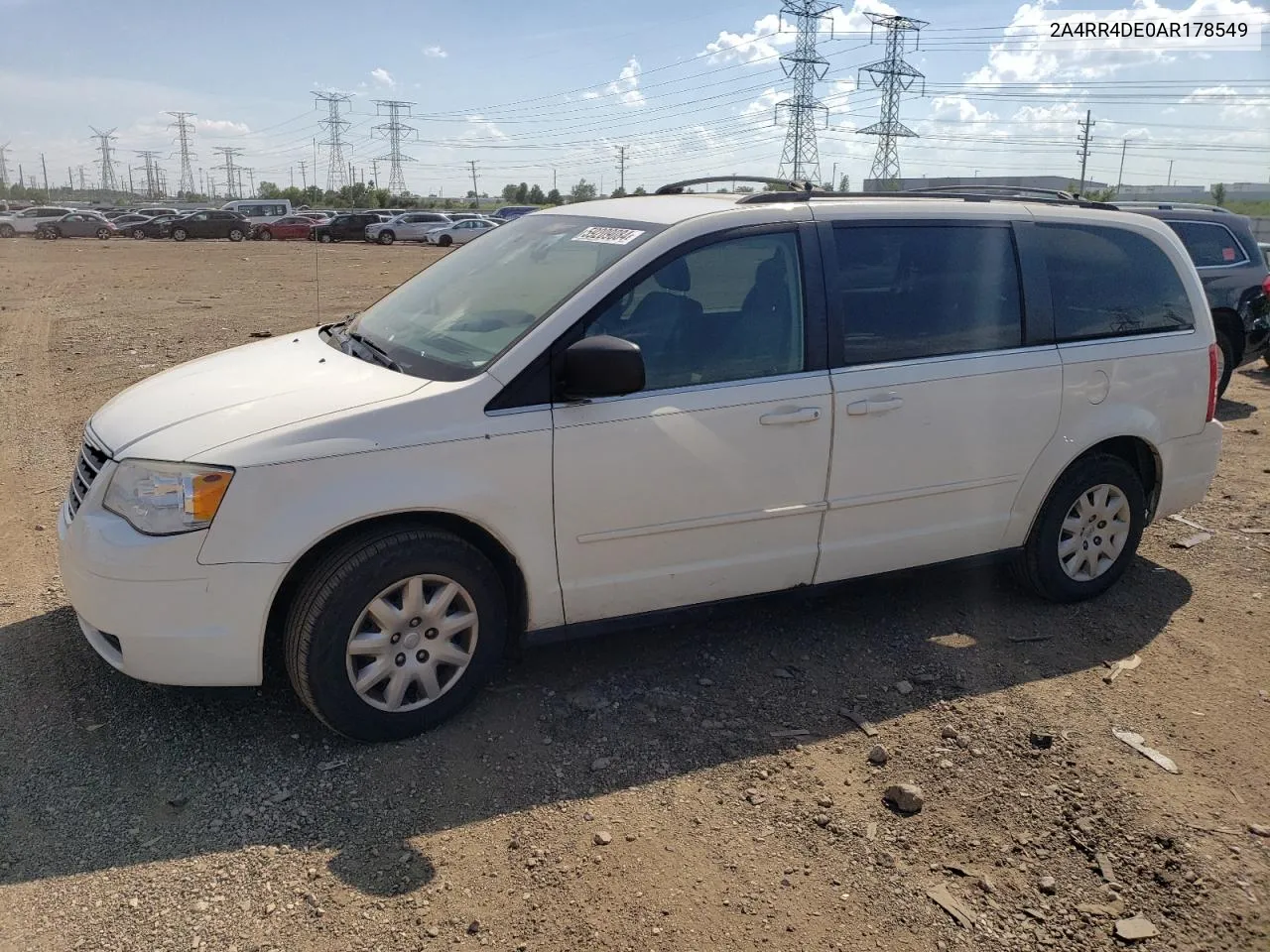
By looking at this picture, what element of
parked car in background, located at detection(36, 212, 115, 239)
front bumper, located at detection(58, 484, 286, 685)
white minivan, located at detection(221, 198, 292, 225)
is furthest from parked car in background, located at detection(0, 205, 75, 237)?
front bumper, located at detection(58, 484, 286, 685)

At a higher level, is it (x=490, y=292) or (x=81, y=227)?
(x=81, y=227)

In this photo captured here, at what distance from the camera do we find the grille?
3568mm

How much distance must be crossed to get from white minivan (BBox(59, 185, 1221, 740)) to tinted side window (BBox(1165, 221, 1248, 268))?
5.80m

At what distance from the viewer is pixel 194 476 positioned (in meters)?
3.22

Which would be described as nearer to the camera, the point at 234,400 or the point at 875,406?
the point at 234,400

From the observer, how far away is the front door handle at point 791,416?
391cm

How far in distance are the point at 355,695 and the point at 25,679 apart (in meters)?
1.47

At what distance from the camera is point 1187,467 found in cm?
512

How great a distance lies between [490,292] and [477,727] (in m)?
1.74

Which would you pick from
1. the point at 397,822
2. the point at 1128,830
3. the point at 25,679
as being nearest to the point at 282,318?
the point at 25,679

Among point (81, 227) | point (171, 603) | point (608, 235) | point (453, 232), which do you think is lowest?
point (171, 603)

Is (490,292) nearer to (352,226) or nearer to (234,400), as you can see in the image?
(234,400)

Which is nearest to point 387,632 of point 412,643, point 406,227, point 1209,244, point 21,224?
point 412,643

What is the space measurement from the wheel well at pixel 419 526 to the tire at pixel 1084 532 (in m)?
2.52
